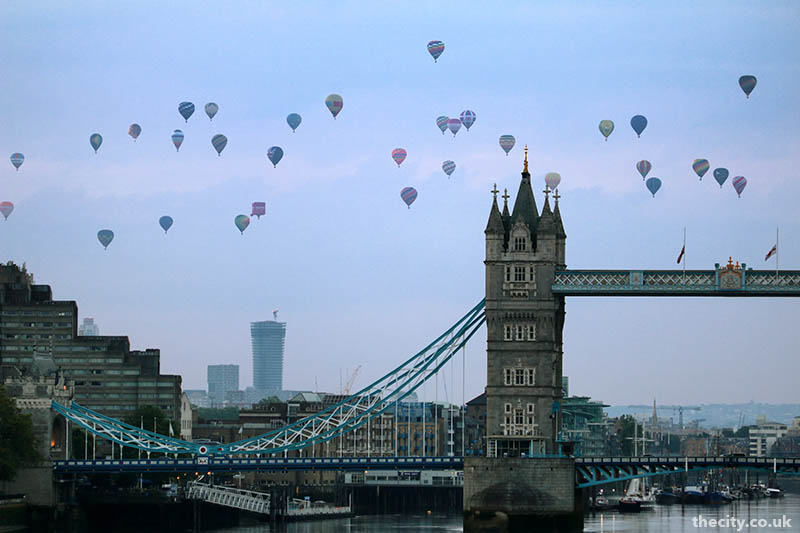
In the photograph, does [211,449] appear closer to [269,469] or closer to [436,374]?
[269,469]

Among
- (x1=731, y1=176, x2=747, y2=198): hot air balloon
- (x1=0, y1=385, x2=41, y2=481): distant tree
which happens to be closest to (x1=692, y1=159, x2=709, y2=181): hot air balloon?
(x1=731, y1=176, x2=747, y2=198): hot air balloon

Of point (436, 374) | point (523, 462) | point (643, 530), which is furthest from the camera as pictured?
point (643, 530)

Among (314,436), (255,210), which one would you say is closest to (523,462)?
(314,436)

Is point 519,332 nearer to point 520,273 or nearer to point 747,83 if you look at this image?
point 520,273

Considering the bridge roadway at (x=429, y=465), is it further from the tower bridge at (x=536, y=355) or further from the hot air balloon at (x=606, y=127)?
the hot air balloon at (x=606, y=127)

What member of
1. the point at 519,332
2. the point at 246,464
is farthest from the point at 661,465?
the point at 246,464

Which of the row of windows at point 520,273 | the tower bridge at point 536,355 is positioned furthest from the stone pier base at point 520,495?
the row of windows at point 520,273
